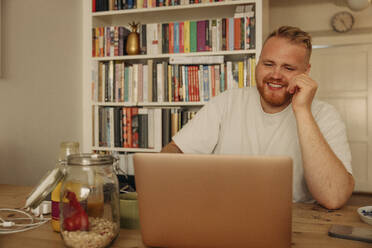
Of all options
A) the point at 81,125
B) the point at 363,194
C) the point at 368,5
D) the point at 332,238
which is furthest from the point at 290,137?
the point at 363,194

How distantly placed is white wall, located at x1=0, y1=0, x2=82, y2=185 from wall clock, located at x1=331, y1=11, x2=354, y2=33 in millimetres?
2451

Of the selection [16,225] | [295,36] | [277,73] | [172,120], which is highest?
[295,36]

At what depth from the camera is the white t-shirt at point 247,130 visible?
4.50ft

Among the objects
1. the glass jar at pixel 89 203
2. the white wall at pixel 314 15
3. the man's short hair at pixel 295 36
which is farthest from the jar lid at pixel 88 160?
the white wall at pixel 314 15

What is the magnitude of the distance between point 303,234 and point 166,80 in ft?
5.76

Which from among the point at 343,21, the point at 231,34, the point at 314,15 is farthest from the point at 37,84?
the point at 343,21

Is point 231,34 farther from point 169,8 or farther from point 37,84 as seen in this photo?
point 37,84

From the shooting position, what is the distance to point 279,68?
1429 millimetres

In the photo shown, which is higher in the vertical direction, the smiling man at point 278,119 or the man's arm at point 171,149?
the smiling man at point 278,119

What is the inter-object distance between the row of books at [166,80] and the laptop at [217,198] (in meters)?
1.71

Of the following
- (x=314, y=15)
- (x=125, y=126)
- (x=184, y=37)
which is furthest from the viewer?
(x=314, y=15)

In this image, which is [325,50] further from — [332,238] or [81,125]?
[332,238]

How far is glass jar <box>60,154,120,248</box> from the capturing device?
678 mm

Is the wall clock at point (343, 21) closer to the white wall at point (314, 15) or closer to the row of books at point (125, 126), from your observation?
the white wall at point (314, 15)
